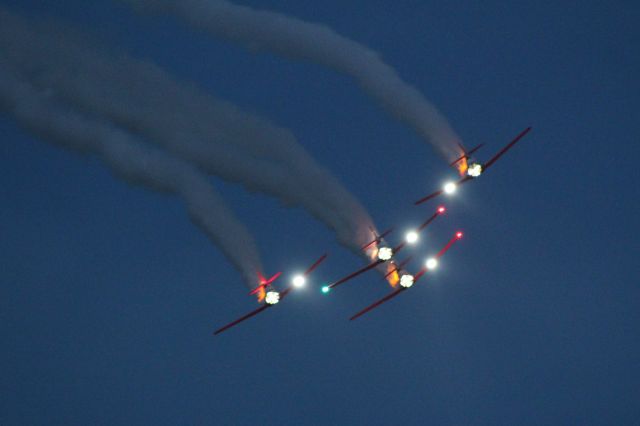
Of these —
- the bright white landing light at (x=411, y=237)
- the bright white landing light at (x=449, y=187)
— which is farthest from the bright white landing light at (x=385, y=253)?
the bright white landing light at (x=449, y=187)

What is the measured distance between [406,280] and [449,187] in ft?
13.6

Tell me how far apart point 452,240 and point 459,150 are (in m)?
4.22

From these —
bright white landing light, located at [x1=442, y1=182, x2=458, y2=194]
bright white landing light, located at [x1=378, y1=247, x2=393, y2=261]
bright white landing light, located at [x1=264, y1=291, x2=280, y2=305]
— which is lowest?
bright white landing light, located at [x1=264, y1=291, x2=280, y2=305]

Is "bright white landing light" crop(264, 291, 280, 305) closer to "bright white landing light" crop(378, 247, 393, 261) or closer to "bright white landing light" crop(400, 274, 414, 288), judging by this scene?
"bright white landing light" crop(378, 247, 393, 261)

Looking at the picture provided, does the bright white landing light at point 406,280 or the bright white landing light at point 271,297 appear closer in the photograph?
the bright white landing light at point 271,297

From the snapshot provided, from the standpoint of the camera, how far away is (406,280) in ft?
109

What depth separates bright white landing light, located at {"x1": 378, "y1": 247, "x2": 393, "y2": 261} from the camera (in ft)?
106

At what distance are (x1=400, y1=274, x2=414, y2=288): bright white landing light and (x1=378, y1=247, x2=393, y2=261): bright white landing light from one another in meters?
1.37

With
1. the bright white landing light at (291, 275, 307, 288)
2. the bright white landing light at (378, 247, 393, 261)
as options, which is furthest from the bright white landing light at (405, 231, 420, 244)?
the bright white landing light at (291, 275, 307, 288)

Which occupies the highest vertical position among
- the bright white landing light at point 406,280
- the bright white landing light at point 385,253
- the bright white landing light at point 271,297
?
the bright white landing light at point 385,253

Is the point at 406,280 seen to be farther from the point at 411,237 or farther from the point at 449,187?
the point at 449,187

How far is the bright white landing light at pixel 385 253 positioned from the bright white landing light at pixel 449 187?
3.57 metres

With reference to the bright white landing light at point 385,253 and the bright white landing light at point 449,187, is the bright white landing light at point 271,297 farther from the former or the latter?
the bright white landing light at point 449,187

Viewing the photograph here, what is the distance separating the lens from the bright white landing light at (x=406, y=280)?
33188 millimetres
